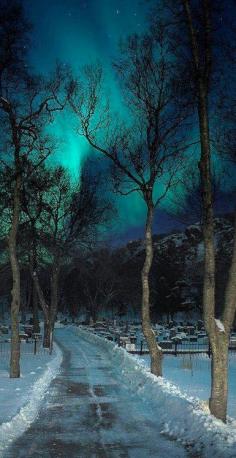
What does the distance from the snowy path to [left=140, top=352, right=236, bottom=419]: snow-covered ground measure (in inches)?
81.4

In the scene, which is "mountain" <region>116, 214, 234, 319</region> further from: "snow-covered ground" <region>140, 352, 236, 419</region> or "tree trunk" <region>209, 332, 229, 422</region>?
"tree trunk" <region>209, 332, 229, 422</region>

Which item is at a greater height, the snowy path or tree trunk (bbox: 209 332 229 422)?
tree trunk (bbox: 209 332 229 422)

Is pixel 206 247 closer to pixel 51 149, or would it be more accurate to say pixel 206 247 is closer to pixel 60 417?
pixel 60 417

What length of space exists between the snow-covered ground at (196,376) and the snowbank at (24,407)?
14.0ft

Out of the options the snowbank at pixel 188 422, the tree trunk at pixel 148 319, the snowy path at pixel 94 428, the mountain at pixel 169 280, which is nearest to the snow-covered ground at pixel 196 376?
the tree trunk at pixel 148 319

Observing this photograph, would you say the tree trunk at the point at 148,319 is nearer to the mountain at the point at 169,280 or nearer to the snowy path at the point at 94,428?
the snowy path at the point at 94,428

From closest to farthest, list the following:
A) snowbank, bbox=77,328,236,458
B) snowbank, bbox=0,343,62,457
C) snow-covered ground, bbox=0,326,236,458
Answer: snowbank, bbox=77,328,236,458 < snow-covered ground, bbox=0,326,236,458 < snowbank, bbox=0,343,62,457

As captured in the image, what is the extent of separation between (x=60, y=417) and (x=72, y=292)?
8599cm

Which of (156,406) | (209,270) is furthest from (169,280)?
(209,270)

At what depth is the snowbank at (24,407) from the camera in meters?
8.95

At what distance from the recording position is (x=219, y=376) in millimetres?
9805

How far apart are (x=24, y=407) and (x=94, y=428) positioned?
7.34 feet

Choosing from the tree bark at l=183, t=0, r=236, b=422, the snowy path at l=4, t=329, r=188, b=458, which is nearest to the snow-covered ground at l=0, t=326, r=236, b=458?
the snowy path at l=4, t=329, r=188, b=458

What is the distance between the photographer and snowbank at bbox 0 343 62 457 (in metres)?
8.95
